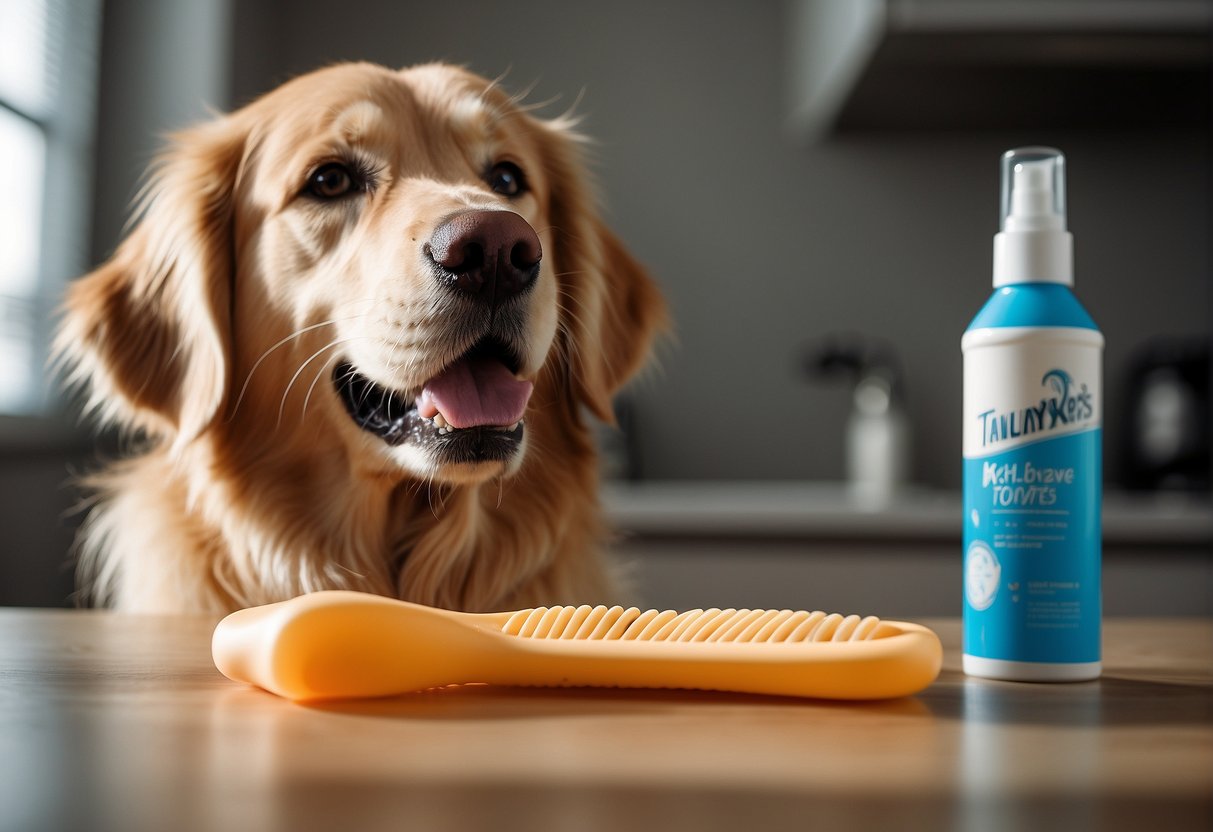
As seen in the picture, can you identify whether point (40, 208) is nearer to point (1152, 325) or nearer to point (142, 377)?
point (142, 377)

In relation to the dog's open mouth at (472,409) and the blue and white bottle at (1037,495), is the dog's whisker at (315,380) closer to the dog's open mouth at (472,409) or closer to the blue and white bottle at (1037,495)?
the dog's open mouth at (472,409)

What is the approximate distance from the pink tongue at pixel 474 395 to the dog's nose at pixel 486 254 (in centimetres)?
7

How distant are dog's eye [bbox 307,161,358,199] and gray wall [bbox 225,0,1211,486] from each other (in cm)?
192

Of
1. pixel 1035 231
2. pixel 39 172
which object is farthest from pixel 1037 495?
pixel 39 172

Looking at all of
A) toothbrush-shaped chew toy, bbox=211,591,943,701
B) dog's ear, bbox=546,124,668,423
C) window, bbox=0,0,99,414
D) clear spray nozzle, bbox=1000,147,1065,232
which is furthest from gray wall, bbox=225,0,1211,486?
toothbrush-shaped chew toy, bbox=211,591,943,701

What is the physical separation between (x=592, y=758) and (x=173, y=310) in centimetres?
89

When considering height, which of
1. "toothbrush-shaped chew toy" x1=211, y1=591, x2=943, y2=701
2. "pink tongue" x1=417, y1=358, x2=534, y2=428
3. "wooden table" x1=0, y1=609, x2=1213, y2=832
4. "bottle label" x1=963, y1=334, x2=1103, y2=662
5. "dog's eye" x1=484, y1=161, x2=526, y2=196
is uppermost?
"dog's eye" x1=484, y1=161, x2=526, y2=196

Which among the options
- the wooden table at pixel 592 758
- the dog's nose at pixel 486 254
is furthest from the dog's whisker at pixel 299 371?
the wooden table at pixel 592 758

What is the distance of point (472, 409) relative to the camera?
37.5 inches

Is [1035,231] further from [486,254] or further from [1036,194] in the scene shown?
[486,254]

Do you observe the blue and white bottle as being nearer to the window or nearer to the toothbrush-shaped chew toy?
the toothbrush-shaped chew toy

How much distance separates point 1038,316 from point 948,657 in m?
0.22

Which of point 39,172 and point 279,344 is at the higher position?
point 39,172

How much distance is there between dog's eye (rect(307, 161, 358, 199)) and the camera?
1079 millimetres
